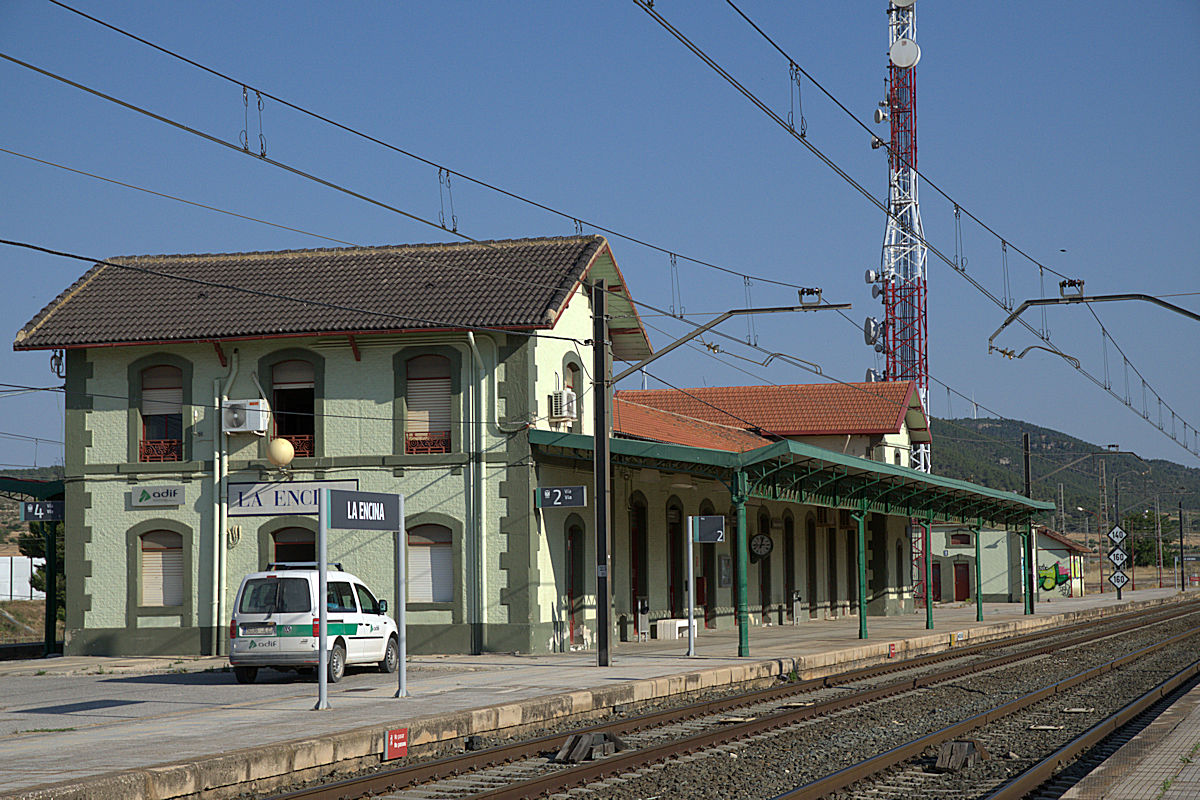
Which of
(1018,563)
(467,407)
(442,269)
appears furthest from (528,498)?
(1018,563)

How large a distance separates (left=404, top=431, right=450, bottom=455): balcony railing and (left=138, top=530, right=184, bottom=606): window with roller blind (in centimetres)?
→ 510

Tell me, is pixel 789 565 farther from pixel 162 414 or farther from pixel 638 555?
pixel 162 414

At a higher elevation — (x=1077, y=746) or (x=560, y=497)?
(x=560, y=497)

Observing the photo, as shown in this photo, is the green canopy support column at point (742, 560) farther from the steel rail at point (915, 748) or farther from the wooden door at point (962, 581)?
the wooden door at point (962, 581)

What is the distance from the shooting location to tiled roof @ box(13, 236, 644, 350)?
25.8m

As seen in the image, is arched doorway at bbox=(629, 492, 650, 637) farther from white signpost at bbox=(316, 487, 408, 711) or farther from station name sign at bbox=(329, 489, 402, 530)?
station name sign at bbox=(329, 489, 402, 530)

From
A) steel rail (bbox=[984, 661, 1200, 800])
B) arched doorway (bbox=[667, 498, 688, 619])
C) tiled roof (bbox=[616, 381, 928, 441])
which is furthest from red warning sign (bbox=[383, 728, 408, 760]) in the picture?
tiled roof (bbox=[616, 381, 928, 441])

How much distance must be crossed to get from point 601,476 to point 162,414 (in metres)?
10.6

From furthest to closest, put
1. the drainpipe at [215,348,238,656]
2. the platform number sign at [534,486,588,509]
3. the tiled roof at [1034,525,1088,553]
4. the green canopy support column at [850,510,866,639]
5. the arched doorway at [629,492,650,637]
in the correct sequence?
the tiled roof at [1034,525,1088,553]
the arched doorway at [629,492,650,637]
the green canopy support column at [850,510,866,639]
the drainpipe at [215,348,238,656]
the platform number sign at [534,486,588,509]

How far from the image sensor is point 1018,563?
61469 mm

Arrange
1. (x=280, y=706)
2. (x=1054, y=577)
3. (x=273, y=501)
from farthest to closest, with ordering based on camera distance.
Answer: (x=1054, y=577)
(x=280, y=706)
(x=273, y=501)

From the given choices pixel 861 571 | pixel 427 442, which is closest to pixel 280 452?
pixel 427 442

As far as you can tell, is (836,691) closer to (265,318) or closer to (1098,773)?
(1098,773)

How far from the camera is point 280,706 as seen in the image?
16.3 m
